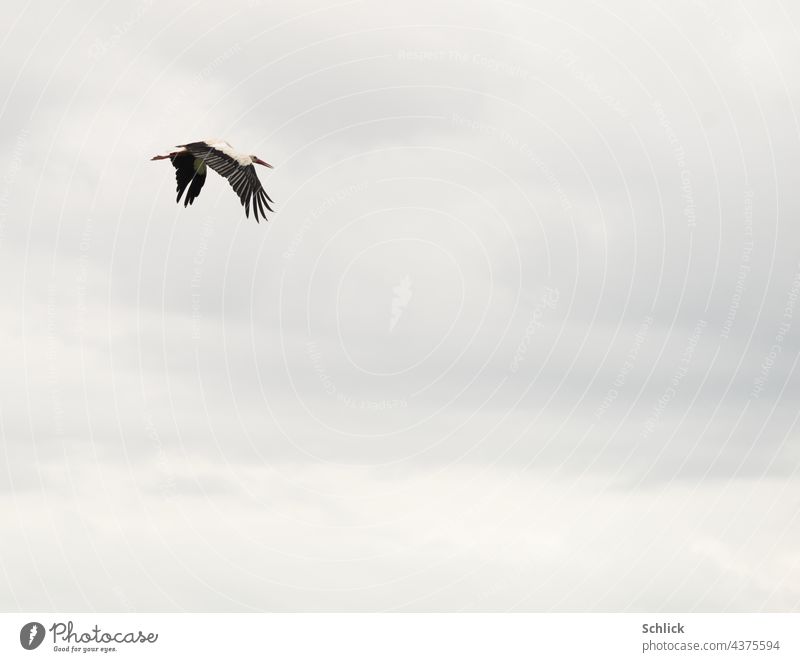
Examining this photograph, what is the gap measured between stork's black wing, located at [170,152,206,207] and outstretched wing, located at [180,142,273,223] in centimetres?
156

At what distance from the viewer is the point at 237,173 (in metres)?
67.9

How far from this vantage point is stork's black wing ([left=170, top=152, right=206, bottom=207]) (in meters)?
70.1

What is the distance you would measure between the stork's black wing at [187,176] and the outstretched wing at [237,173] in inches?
61.2

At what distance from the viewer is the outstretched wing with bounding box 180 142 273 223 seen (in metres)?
67.5

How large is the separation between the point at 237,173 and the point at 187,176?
12.2 feet

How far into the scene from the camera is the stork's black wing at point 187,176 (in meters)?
70.1

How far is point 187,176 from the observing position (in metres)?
70.6

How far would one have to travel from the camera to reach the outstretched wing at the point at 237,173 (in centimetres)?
6750
